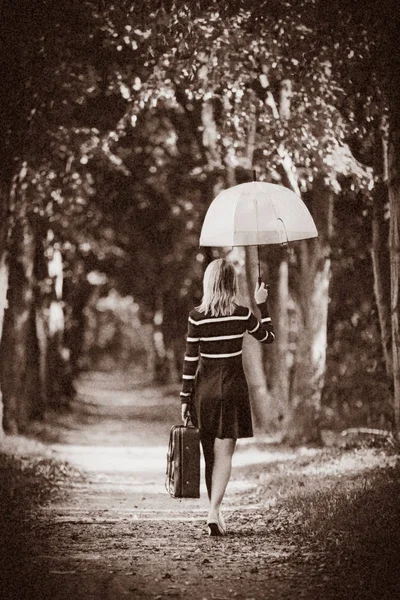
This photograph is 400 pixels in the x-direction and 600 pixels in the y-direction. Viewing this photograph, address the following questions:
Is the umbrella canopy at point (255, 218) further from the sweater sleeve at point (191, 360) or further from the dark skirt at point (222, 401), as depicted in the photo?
the dark skirt at point (222, 401)

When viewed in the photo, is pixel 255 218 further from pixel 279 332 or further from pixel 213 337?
pixel 279 332

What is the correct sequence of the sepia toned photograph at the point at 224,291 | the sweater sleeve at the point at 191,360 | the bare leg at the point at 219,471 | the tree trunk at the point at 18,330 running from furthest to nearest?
the tree trunk at the point at 18,330
the sweater sleeve at the point at 191,360
the bare leg at the point at 219,471
the sepia toned photograph at the point at 224,291

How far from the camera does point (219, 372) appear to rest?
26.0 feet

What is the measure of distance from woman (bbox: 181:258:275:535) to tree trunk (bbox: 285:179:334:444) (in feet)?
27.6

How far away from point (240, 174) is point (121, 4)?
326 inches

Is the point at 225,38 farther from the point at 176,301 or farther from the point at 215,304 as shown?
the point at 176,301

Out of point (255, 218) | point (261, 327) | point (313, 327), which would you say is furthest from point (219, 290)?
point (313, 327)

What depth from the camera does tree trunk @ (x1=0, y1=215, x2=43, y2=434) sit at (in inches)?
717

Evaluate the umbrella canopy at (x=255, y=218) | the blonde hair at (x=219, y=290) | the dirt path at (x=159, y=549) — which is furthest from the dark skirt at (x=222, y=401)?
the umbrella canopy at (x=255, y=218)

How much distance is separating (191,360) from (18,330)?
1225cm

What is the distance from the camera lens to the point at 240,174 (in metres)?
19.9

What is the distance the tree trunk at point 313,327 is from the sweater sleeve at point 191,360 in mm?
8481

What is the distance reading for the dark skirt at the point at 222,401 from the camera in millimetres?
7903

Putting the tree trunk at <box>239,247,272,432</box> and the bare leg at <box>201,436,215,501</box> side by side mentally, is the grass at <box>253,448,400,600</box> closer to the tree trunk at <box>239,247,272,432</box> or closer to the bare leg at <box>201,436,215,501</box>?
the bare leg at <box>201,436,215,501</box>
